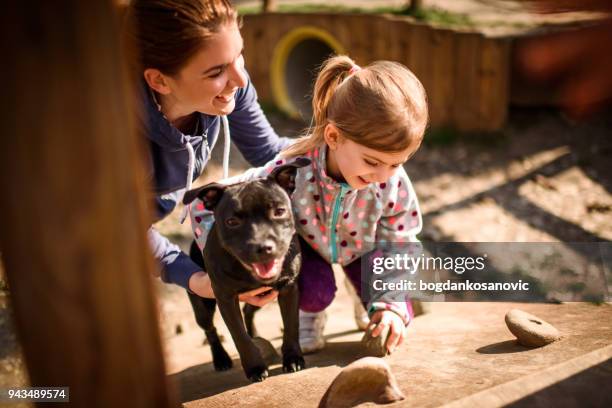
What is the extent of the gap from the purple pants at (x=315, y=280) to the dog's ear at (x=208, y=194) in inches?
25.8

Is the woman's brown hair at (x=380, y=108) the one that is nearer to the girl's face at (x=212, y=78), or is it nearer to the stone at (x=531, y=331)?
the girl's face at (x=212, y=78)

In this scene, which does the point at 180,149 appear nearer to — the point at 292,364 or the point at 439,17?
the point at 292,364

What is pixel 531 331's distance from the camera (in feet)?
9.18

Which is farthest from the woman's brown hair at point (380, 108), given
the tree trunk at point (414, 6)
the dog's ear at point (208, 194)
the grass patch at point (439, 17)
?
the tree trunk at point (414, 6)

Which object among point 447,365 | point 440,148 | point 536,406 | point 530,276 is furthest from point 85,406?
point 440,148

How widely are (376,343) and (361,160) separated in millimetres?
836

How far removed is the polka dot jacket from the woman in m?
0.28

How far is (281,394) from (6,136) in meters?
1.66

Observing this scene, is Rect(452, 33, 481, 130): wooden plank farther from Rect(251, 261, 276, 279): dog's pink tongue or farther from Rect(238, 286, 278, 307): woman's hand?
Rect(251, 261, 276, 279): dog's pink tongue

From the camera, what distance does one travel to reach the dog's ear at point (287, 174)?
2.68 metres

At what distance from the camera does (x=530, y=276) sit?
4766 millimetres

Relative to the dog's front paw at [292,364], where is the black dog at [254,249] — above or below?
above

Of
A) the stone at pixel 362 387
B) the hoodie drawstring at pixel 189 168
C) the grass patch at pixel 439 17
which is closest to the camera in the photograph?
the stone at pixel 362 387

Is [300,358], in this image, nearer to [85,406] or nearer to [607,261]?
[85,406]
